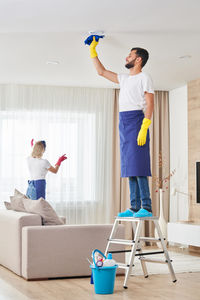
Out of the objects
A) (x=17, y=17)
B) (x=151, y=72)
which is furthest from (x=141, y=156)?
(x=151, y=72)

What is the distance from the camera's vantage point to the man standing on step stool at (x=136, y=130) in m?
4.66

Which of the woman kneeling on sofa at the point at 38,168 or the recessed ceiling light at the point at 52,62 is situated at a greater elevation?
the recessed ceiling light at the point at 52,62

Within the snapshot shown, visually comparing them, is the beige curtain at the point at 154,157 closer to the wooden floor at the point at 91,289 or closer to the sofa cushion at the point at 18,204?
the sofa cushion at the point at 18,204

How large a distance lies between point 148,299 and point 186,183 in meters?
4.09

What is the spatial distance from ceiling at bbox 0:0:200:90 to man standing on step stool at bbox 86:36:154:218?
460mm

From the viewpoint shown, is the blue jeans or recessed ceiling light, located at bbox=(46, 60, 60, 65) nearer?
the blue jeans

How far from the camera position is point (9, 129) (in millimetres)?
8172

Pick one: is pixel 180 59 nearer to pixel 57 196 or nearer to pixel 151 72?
pixel 151 72

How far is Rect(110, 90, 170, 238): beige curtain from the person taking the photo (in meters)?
8.52

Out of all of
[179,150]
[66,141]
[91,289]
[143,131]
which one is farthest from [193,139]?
[91,289]

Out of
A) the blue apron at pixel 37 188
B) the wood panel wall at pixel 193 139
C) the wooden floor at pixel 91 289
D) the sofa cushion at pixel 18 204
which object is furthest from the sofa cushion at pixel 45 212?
the wood panel wall at pixel 193 139

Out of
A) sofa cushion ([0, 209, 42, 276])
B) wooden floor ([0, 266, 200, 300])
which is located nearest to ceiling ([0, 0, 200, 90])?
sofa cushion ([0, 209, 42, 276])

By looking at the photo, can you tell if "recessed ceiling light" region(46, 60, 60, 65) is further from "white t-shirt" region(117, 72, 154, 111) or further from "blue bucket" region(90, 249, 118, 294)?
"blue bucket" region(90, 249, 118, 294)

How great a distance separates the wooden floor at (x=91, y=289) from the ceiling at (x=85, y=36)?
96.1 inches
